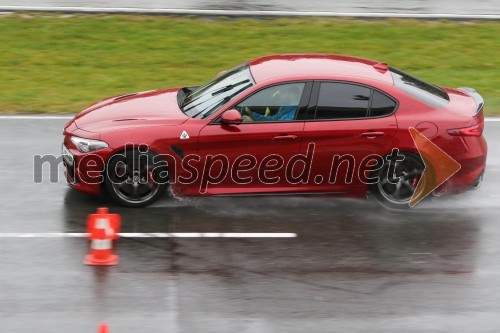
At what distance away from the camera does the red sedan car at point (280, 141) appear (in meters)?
10.5

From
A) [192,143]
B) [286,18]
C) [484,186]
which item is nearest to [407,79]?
[484,186]

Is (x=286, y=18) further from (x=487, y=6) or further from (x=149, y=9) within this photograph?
(x=487, y=6)

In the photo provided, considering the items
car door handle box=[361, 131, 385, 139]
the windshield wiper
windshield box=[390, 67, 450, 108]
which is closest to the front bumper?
the windshield wiper

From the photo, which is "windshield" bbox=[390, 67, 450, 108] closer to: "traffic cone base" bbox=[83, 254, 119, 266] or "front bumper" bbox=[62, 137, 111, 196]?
"front bumper" bbox=[62, 137, 111, 196]

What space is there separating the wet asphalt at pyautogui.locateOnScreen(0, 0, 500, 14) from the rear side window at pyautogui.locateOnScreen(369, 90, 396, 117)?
10.1 metres

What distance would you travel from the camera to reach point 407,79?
11.3m

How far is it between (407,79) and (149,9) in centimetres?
987

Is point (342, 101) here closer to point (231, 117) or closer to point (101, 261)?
point (231, 117)

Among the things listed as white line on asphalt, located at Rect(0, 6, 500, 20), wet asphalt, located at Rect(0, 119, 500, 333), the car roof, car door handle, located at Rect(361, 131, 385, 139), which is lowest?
→ wet asphalt, located at Rect(0, 119, 500, 333)

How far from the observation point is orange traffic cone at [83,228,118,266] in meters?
9.10

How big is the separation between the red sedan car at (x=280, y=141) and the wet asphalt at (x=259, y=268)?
33cm

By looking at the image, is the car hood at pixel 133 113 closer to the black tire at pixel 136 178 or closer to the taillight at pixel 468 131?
→ the black tire at pixel 136 178

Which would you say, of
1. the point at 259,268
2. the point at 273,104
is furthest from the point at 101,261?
the point at 273,104

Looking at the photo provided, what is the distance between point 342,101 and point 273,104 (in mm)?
792
